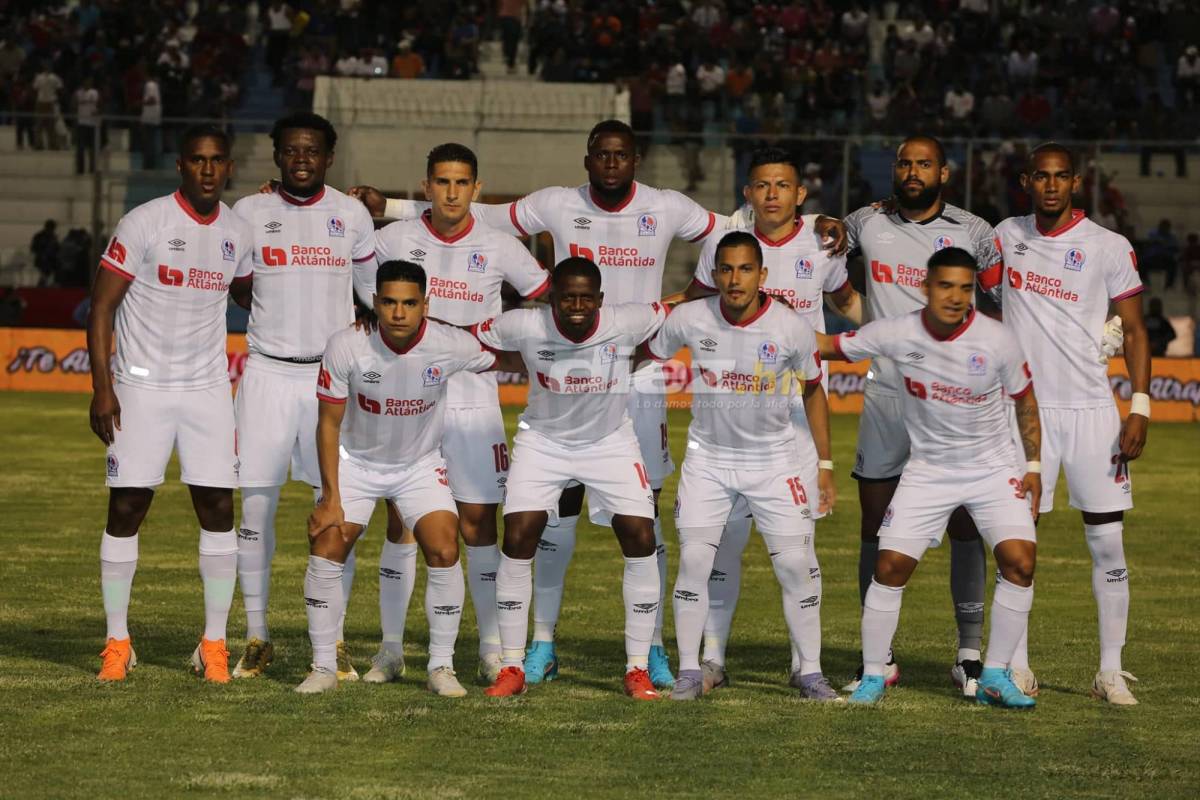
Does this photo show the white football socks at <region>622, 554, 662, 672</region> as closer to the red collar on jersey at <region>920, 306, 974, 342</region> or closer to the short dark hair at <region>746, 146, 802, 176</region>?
the red collar on jersey at <region>920, 306, 974, 342</region>

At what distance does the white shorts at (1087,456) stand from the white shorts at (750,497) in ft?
4.08

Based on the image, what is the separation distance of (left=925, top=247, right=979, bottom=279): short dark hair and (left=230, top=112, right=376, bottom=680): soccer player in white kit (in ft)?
9.70

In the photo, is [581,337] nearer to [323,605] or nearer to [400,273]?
[400,273]

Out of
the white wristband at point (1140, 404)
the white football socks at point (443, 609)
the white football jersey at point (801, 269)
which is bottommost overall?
the white football socks at point (443, 609)

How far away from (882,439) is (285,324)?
311cm

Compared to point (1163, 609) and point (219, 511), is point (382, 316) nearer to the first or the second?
point (219, 511)

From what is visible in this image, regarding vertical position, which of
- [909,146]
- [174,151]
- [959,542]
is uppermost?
[174,151]

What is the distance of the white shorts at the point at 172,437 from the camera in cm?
880

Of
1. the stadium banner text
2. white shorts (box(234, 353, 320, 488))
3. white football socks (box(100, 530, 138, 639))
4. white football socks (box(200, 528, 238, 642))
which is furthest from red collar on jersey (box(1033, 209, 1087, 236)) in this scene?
the stadium banner text

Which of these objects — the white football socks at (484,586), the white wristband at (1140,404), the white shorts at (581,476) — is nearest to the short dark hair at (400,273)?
the white shorts at (581,476)

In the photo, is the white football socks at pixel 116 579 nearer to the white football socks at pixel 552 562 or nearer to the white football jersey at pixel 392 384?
the white football jersey at pixel 392 384

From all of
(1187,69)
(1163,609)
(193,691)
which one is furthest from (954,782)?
(1187,69)

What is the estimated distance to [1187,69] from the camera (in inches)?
1293

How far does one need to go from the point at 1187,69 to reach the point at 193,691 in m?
28.5
